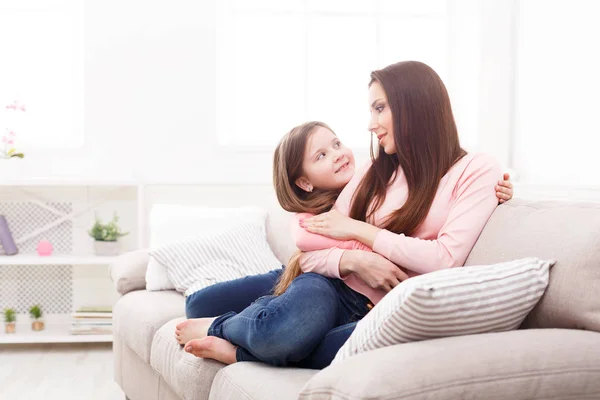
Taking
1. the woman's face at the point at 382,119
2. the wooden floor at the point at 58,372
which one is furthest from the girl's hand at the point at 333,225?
the wooden floor at the point at 58,372

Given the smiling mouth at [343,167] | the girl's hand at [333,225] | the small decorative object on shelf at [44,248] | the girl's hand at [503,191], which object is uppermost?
the smiling mouth at [343,167]

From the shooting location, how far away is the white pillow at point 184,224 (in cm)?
294

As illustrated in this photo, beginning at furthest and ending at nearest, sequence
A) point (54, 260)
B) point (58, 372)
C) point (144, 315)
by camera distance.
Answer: point (54, 260) → point (58, 372) → point (144, 315)

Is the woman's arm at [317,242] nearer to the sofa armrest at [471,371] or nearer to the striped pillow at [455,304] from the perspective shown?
the striped pillow at [455,304]

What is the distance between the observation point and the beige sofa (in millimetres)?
1168

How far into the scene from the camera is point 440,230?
1.93 metres

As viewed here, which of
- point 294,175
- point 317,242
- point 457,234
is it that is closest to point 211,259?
point 294,175

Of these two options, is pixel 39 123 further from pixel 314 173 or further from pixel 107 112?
pixel 314 173

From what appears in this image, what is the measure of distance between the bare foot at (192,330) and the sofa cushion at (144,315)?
432mm

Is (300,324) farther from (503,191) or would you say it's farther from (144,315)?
(144,315)

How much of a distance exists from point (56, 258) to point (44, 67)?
114 centimetres

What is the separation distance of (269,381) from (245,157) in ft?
9.30

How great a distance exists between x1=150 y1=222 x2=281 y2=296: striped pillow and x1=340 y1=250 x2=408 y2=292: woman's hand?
94cm

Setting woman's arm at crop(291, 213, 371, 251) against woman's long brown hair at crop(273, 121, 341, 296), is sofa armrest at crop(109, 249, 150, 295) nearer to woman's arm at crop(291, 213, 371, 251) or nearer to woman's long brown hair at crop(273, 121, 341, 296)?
woman's long brown hair at crop(273, 121, 341, 296)
